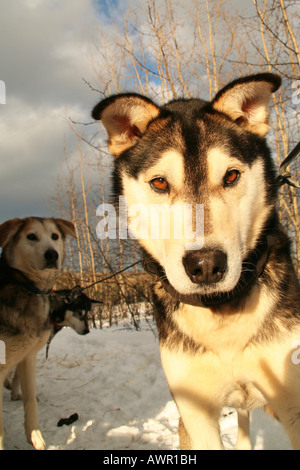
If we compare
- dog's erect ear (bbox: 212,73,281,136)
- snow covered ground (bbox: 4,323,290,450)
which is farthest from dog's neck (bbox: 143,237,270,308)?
snow covered ground (bbox: 4,323,290,450)

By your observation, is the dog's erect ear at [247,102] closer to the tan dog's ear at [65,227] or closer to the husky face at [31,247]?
the husky face at [31,247]

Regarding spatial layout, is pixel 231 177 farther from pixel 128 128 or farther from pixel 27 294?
pixel 27 294

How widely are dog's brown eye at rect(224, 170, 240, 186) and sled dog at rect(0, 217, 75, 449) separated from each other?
2627mm

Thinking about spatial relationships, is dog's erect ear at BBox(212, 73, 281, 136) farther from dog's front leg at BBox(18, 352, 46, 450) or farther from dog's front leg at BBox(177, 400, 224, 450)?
dog's front leg at BBox(18, 352, 46, 450)

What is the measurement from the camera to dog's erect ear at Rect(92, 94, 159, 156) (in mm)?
2084

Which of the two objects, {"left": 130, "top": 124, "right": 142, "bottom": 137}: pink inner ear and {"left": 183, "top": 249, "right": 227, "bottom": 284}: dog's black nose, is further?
{"left": 130, "top": 124, "right": 142, "bottom": 137}: pink inner ear

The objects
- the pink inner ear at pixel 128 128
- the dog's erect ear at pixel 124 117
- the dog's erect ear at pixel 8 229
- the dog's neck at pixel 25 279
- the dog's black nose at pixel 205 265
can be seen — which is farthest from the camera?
the dog's erect ear at pixel 8 229

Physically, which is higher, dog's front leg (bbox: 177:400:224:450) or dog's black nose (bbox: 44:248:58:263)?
dog's black nose (bbox: 44:248:58:263)

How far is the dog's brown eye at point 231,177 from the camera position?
187cm

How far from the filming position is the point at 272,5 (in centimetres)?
606

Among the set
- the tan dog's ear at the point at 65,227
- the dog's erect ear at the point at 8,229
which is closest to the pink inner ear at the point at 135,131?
the dog's erect ear at the point at 8,229
